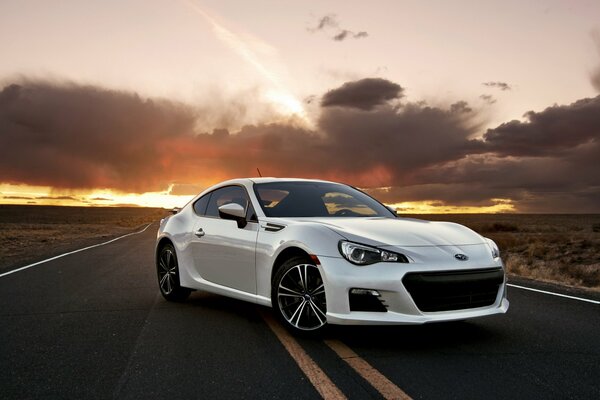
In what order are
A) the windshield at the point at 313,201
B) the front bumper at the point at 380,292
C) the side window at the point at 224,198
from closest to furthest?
the front bumper at the point at 380,292
the windshield at the point at 313,201
the side window at the point at 224,198

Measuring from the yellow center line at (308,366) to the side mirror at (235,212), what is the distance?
1098mm

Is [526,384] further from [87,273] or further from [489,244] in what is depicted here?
[87,273]

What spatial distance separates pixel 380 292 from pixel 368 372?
742mm

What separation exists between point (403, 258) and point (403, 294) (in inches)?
12.0

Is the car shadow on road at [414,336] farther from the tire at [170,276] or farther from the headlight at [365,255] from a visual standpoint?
the tire at [170,276]

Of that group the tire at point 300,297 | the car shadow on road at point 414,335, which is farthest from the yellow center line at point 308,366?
the car shadow on road at point 414,335

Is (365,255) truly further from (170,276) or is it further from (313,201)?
(170,276)

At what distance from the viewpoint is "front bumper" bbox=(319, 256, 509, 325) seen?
15.8 ft

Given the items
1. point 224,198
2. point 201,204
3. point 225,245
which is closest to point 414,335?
point 225,245

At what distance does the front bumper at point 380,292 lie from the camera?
482cm

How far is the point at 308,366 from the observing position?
4.51 metres

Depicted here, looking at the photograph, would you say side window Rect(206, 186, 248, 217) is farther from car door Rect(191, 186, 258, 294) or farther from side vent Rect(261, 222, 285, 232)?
side vent Rect(261, 222, 285, 232)

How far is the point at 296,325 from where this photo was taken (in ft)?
17.8

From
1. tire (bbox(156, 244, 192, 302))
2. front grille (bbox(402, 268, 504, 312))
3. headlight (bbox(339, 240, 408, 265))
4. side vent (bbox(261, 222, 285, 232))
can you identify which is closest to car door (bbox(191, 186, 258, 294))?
side vent (bbox(261, 222, 285, 232))
